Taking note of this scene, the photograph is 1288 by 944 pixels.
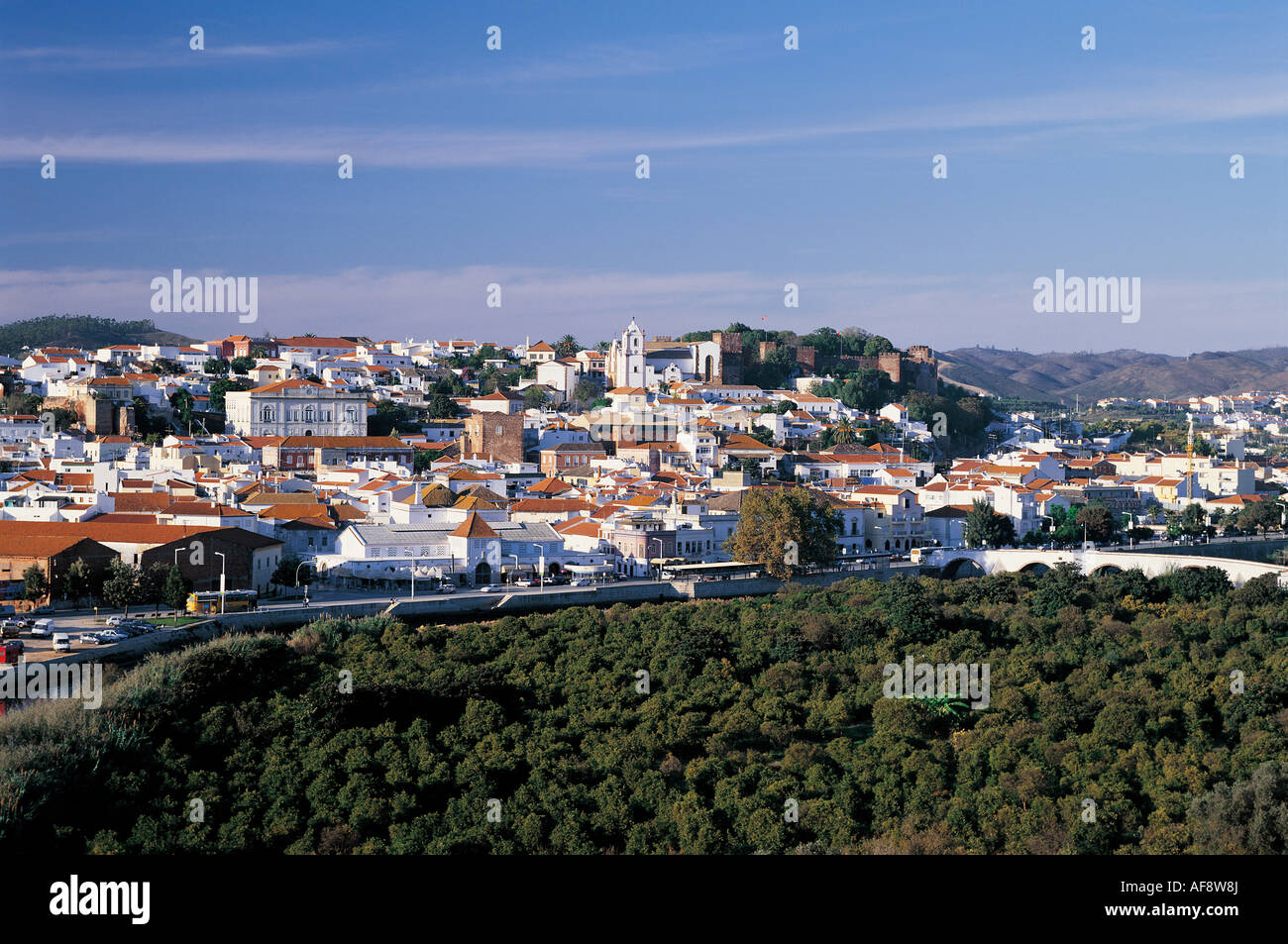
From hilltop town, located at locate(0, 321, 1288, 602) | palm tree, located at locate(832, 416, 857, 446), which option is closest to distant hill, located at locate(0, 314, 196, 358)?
hilltop town, located at locate(0, 321, 1288, 602)

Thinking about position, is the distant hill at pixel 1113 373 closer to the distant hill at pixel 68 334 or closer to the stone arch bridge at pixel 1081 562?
the distant hill at pixel 68 334

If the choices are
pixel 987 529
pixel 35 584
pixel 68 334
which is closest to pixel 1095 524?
pixel 987 529

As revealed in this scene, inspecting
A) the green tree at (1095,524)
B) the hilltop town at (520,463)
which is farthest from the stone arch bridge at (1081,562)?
the green tree at (1095,524)

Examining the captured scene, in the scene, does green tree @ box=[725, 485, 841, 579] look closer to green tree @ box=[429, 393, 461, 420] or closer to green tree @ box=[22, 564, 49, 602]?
green tree @ box=[22, 564, 49, 602]

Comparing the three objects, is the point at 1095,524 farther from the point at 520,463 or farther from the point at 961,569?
the point at 520,463
